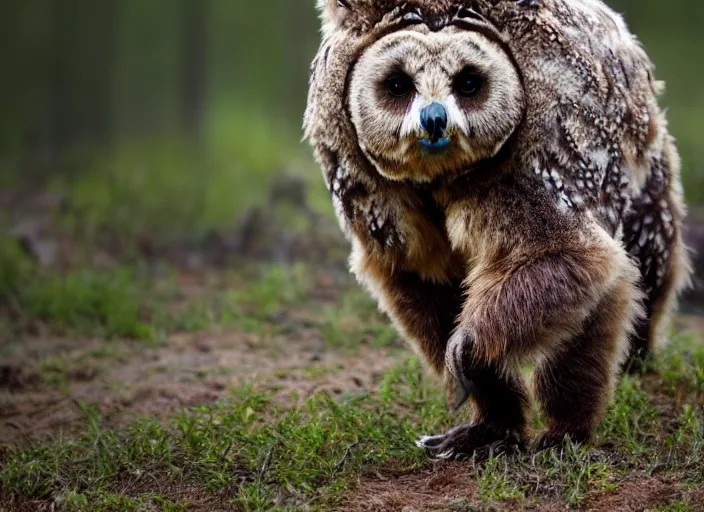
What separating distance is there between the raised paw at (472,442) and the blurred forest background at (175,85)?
6.56 metres

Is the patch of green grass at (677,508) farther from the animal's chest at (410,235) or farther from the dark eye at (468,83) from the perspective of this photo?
the dark eye at (468,83)

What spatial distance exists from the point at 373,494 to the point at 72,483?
4.45 feet

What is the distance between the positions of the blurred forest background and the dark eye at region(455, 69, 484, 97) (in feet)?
22.9

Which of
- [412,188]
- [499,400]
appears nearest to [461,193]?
[412,188]

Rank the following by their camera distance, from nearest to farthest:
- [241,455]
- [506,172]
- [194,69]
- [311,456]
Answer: [506,172], [311,456], [241,455], [194,69]

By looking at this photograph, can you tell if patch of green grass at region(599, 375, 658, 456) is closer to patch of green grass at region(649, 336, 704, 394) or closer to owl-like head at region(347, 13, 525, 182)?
patch of green grass at region(649, 336, 704, 394)

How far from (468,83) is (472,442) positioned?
1.62 m

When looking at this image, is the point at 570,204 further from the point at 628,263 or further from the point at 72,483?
the point at 72,483

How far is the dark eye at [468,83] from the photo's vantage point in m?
3.36

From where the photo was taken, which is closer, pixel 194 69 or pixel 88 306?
pixel 88 306

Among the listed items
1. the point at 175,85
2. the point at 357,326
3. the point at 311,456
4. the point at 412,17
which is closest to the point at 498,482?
the point at 311,456

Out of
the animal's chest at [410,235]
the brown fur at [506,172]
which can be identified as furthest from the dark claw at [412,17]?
the animal's chest at [410,235]

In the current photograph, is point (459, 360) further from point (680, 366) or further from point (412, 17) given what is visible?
point (680, 366)

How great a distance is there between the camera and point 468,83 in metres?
3.38
